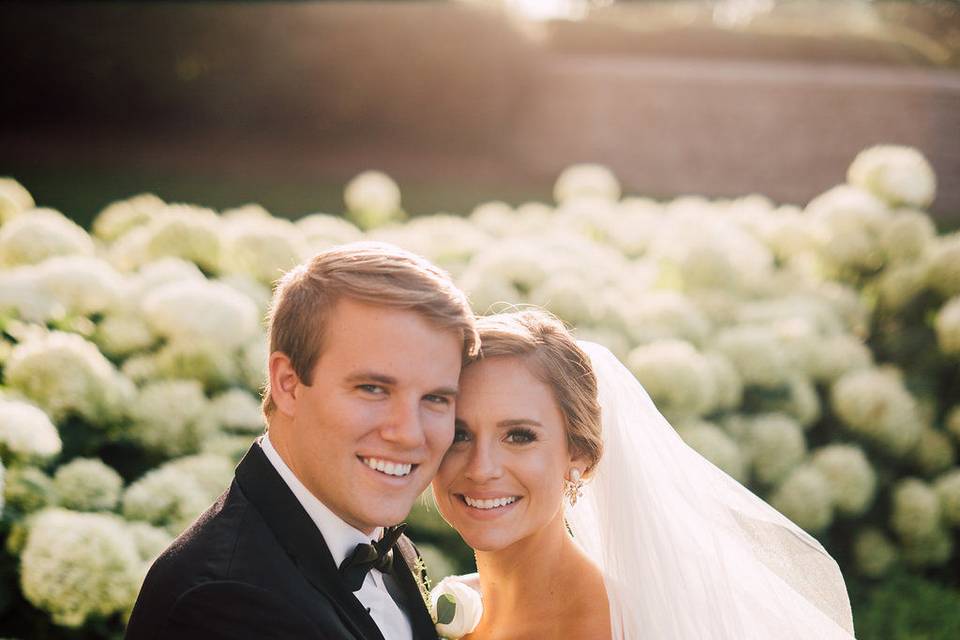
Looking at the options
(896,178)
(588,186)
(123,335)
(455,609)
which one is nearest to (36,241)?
(123,335)

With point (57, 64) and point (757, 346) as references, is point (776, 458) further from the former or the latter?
point (57, 64)

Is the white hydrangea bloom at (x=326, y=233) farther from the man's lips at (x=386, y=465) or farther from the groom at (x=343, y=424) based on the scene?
the man's lips at (x=386, y=465)

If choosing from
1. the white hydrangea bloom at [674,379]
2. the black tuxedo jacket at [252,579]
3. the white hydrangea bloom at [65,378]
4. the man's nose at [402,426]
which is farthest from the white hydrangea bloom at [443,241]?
the black tuxedo jacket at [252,579]

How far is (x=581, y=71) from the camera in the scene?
15.8 meters

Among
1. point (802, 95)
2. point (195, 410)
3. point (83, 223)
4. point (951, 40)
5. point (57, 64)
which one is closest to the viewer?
point (195, 410)

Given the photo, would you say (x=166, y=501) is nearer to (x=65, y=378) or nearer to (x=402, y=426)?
(x=65, y=378)

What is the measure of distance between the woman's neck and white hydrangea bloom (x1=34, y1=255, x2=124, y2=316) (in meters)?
2.30

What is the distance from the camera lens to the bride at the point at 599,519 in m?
2.79

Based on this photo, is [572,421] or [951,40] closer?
[572,421]

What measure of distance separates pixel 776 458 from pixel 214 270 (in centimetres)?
334

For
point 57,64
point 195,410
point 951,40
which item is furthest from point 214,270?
point 951,40

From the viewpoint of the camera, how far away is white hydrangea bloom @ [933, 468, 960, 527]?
574cm

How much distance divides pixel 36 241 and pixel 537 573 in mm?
3098

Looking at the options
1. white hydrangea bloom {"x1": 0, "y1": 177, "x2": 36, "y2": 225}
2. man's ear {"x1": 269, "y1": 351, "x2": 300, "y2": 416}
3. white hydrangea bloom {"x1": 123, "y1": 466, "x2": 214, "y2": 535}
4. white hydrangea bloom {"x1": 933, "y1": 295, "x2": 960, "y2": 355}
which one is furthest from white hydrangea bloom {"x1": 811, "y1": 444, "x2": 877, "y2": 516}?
white hydrangea bloom {"x1": 0, "y1": 177, "x2": 36, "y2": 225}
